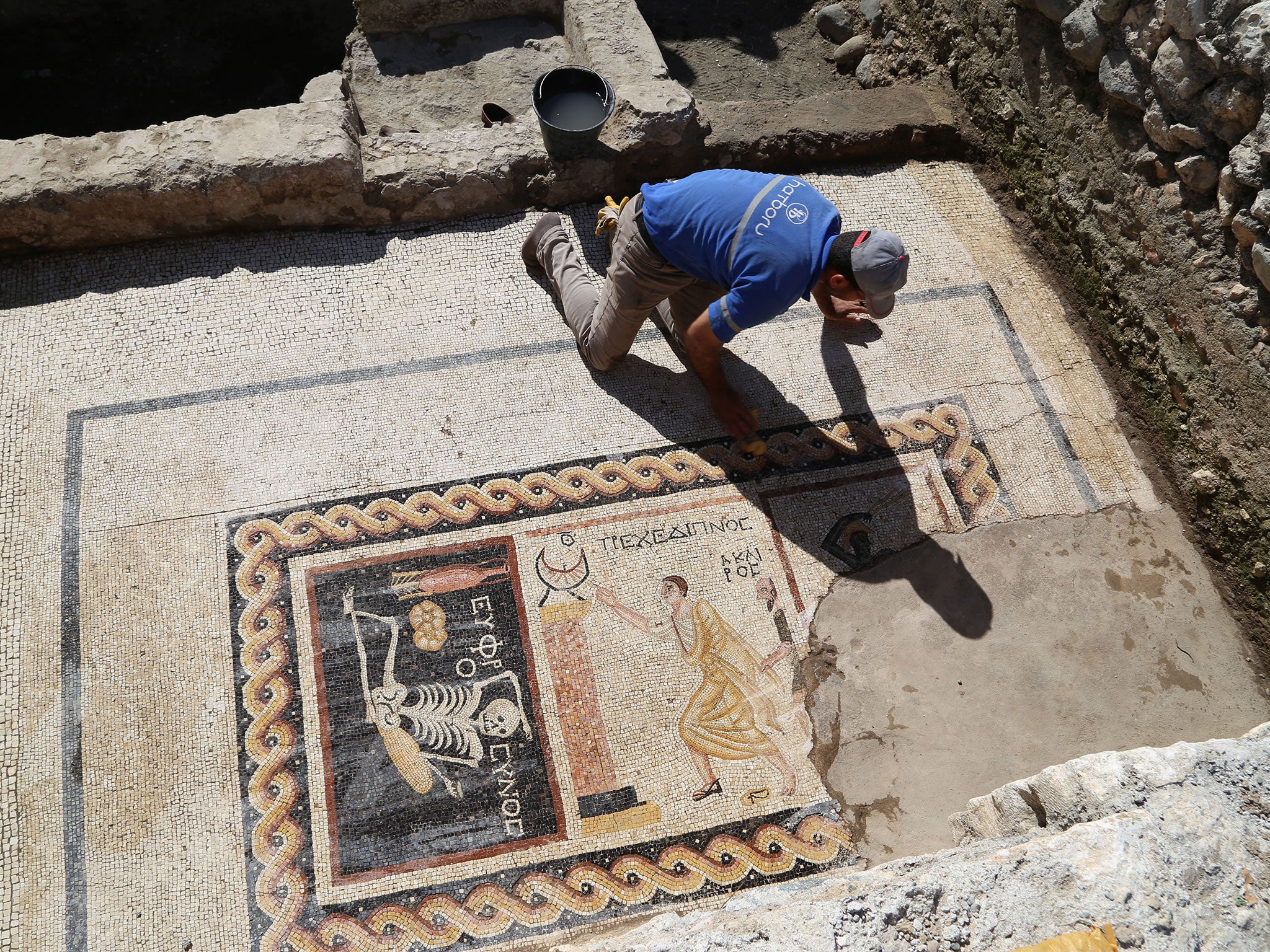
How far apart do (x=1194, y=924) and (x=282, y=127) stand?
357cm

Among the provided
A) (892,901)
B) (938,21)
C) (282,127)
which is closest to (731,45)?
(938,21)

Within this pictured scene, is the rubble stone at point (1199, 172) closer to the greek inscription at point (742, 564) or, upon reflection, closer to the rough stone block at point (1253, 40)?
the rough stone block at point (1253, 40)

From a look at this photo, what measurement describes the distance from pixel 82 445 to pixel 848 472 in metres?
2.57

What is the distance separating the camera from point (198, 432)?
3020 mm

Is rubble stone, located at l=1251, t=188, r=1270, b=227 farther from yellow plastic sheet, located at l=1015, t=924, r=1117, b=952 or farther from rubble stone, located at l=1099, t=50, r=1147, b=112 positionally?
yellow plastic sheet, located at l=1015, t=924, r=1117, b=952

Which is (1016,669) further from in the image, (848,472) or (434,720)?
(434,720)

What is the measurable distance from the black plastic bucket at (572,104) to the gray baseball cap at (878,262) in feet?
4.39

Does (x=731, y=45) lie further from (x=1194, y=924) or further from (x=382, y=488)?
(x=1194, y=924)

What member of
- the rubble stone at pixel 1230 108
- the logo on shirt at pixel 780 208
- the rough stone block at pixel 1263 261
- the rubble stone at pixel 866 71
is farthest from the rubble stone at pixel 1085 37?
the logo on shirt at pixel 780 208

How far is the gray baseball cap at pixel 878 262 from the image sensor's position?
255 cm

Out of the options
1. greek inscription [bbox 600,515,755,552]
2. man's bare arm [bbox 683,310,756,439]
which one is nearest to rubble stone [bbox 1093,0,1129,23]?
man's bare arm [bbox 683,310,756,439]

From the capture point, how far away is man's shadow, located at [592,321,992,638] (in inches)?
118

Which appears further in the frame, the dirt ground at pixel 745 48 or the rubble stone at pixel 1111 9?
the dirt ground at pixel 745 48

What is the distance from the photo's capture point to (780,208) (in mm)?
2619
